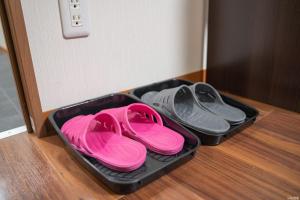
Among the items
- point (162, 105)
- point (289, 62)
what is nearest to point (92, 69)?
point (162, 105)

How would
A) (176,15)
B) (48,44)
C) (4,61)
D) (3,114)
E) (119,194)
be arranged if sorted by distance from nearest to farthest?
(119,194) < (48,44) < (176,15) < (3,114) < (4,61)

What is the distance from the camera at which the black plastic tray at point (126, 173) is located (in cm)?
43

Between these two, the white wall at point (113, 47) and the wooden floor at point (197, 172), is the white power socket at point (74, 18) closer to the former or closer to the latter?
the white wall at point (113, 47)

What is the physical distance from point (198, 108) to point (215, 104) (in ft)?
0.22

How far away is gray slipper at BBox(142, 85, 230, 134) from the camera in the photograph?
0.58 meters

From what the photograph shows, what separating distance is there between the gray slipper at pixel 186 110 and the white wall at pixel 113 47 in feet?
0.38

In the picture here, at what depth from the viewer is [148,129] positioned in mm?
585

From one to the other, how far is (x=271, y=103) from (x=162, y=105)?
1.15 feet

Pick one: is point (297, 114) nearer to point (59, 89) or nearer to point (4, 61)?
point (59, 89)

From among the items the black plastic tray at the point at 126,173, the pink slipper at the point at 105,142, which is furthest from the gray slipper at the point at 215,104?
the pink slipper at the point at 105,142

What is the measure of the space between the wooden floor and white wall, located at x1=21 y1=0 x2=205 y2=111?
0.44ft

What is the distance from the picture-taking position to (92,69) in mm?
662

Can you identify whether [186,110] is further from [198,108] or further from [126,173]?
[126,173]

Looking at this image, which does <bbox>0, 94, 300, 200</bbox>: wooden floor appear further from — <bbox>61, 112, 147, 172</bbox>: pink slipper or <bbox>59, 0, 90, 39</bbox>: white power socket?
<bbox>59, 0, 90, 39</bbox>: white power socket
